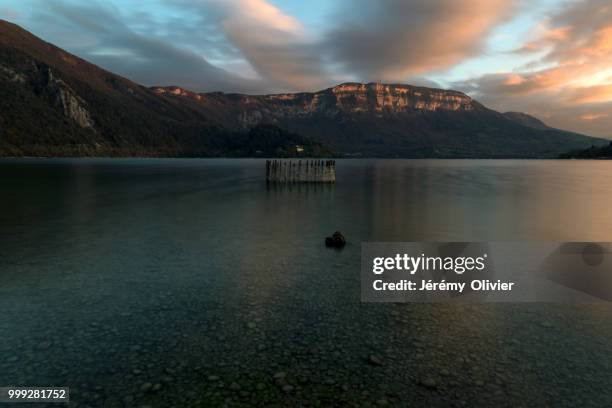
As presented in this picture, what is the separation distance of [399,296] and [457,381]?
19.2 feet

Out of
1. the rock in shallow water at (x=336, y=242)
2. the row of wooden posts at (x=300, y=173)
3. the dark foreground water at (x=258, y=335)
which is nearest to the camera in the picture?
the dark foreground water at (x=258, y=335)

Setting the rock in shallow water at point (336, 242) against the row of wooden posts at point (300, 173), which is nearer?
the rock in shallow water at point (336, 242)

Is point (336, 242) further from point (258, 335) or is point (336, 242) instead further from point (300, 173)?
point (300, 173)

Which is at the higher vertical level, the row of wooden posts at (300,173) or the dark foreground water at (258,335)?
the row of wooden posts at (300,173)

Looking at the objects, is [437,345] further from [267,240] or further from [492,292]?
[267,240]

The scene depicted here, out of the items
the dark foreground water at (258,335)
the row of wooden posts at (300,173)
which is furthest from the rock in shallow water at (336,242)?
the row of wooden posts at (300,173)

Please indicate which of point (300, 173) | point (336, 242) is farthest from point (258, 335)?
point (300, 173)

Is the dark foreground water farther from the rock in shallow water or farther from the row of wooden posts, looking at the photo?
the row of wooden posts

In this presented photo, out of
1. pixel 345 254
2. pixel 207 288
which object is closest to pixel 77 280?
pixel 207 288

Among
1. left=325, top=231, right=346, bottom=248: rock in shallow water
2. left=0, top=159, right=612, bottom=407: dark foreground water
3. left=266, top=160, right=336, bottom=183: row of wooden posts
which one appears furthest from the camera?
left=266, top=160, right=336, bottom=183: row of wooden posts

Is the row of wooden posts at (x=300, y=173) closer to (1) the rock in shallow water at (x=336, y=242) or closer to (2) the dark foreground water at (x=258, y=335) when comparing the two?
(2) the dark foreground water at (x=258, y=335)

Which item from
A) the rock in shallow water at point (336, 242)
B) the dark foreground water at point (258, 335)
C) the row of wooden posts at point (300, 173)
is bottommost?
the dark foreground water at point (258, 335)

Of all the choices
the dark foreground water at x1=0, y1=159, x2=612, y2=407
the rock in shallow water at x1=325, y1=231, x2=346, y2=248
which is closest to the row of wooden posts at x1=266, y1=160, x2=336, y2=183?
the dark foreground water at x1=0, y1=159, x2=612, y2=407

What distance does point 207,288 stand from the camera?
51.6ft
